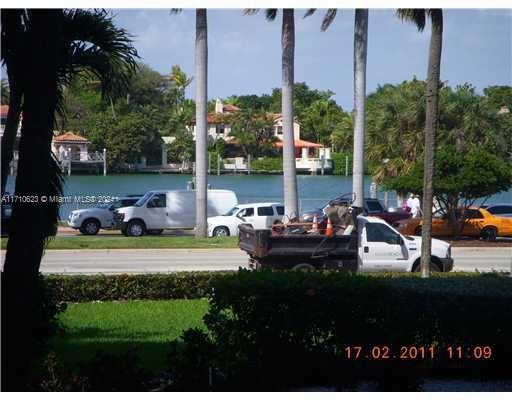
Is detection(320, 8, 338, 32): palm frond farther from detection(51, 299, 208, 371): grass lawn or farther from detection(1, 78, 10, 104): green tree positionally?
detection(51, 299, 208, 371): grass lawn

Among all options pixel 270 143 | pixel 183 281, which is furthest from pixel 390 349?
pixel 270 143

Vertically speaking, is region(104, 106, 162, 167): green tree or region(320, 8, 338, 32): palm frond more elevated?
region(320, 8, 338, 32): palm frond

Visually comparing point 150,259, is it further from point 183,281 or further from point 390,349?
point 390,349

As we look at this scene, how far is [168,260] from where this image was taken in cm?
2283

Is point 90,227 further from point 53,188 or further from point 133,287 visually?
point 53,188

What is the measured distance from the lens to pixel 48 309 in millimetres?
8609

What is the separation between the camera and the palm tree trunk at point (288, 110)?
2158 centimetres

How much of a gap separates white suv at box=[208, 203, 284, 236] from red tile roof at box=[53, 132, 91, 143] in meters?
17.2

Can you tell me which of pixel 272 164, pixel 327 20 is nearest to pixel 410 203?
pixel 272 164

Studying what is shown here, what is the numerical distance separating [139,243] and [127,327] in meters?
15.6

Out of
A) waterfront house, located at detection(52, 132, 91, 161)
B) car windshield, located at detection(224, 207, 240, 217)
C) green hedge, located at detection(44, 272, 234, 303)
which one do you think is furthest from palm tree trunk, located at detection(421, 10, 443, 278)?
car windshield, located at detection(224, 207, 240, 217)

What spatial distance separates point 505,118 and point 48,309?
26016mm

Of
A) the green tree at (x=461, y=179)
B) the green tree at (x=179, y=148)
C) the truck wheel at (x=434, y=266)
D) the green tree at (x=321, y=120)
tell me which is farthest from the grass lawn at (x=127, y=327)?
the green tree at (x=461, y=179)

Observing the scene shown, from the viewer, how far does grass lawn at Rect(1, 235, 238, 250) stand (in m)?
26.2
